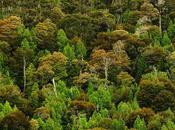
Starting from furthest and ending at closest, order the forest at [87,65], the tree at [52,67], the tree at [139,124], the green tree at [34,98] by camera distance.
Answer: the tree at [52,67] → the green tree at [34,98] → the forest at [87,65] → the tree at [139,124]

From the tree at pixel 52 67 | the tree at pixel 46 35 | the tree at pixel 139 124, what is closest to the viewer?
the tree at pixel 139 124

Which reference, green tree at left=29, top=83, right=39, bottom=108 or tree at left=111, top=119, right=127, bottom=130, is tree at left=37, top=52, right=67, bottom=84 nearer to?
green tree at left=29, top=83, right=39, bottom=108

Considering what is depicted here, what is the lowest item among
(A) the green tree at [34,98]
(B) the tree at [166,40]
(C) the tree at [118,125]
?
(A) the green tree at [34,98]

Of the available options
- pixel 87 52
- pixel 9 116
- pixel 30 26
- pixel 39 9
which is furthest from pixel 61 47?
pixel 9 116

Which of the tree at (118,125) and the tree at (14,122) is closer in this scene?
the tree at (118,125)

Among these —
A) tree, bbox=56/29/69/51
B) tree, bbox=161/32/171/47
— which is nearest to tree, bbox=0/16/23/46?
tree, bbox=56/29/69/51

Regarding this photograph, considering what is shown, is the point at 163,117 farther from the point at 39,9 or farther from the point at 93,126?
the point at 39,9

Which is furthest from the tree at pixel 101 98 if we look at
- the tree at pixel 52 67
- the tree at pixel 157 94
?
the tree at pixel 52 67

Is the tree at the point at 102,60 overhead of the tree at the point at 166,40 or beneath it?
beneath

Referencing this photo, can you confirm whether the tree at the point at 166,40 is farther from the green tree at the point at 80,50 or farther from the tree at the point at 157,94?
the tree at the point at 157,94
